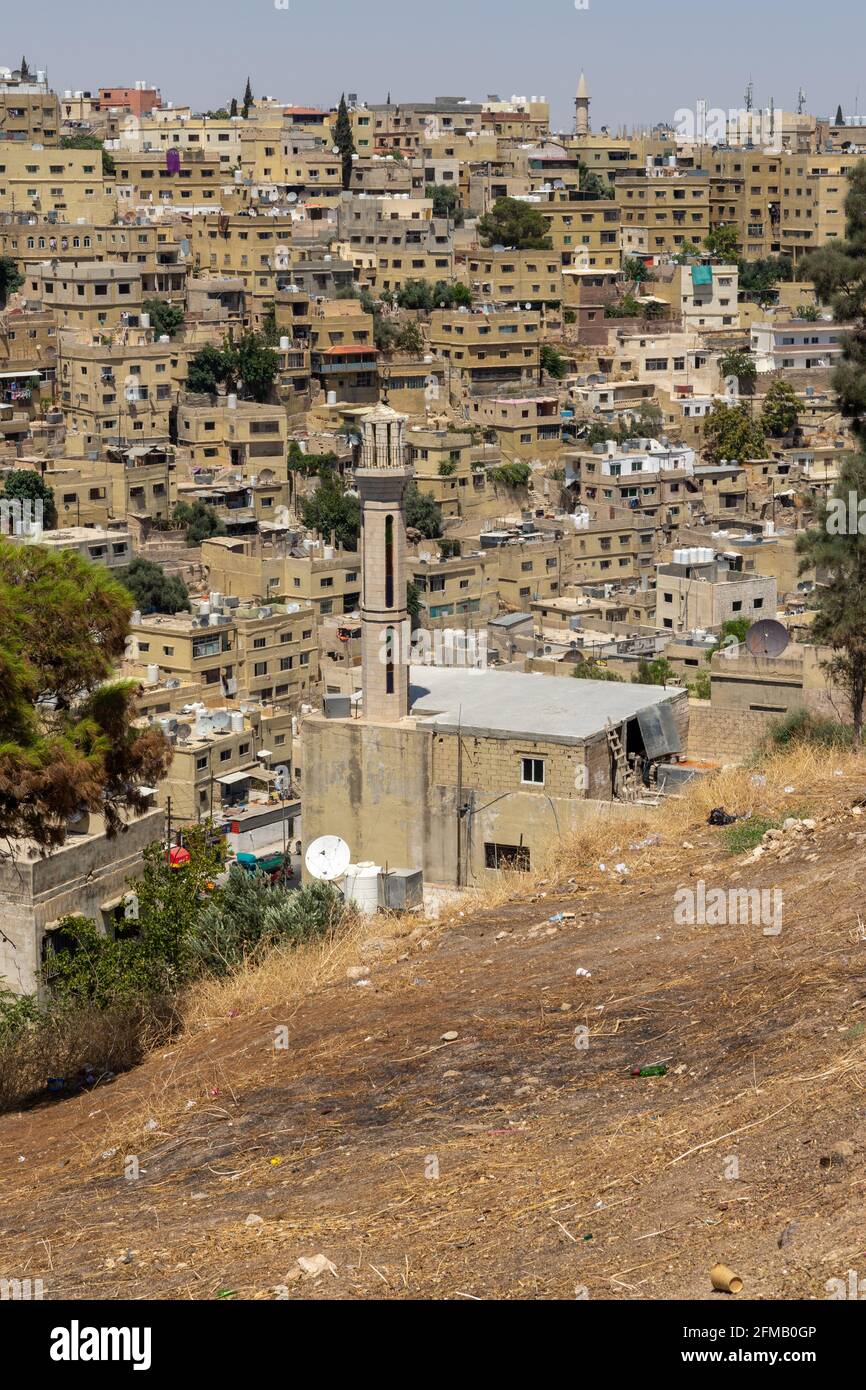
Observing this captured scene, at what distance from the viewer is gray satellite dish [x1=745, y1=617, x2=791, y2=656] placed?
1748 cm

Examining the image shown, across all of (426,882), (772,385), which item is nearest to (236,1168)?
(426,882)

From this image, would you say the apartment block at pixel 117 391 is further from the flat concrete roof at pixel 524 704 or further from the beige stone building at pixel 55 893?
the flat concrete roof at pixel 524 704

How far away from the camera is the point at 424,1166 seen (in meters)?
6.36

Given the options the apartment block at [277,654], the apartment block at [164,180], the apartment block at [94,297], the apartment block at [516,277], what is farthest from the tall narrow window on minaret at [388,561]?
the apartment block at [164,180]

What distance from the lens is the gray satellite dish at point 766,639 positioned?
17484 mm

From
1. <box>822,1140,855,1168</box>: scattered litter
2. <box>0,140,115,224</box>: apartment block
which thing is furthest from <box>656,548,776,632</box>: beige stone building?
<box>822,1140,855,1168</box>: scattered litter

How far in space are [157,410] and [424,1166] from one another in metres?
43.2

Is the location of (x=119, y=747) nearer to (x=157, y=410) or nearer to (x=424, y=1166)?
(x=424, y=1166)

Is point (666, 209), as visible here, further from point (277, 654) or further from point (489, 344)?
point (277, 654)

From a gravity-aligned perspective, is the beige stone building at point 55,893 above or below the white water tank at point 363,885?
below

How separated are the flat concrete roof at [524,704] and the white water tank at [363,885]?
169 centimetres

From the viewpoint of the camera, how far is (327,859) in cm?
1251

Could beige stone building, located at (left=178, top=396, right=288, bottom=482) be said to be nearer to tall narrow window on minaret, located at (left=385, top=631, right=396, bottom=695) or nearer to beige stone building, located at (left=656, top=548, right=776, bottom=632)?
beige stone building, located at (left=656, top=548, right=776, bottom=632)

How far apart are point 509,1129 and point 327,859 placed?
6.02m
